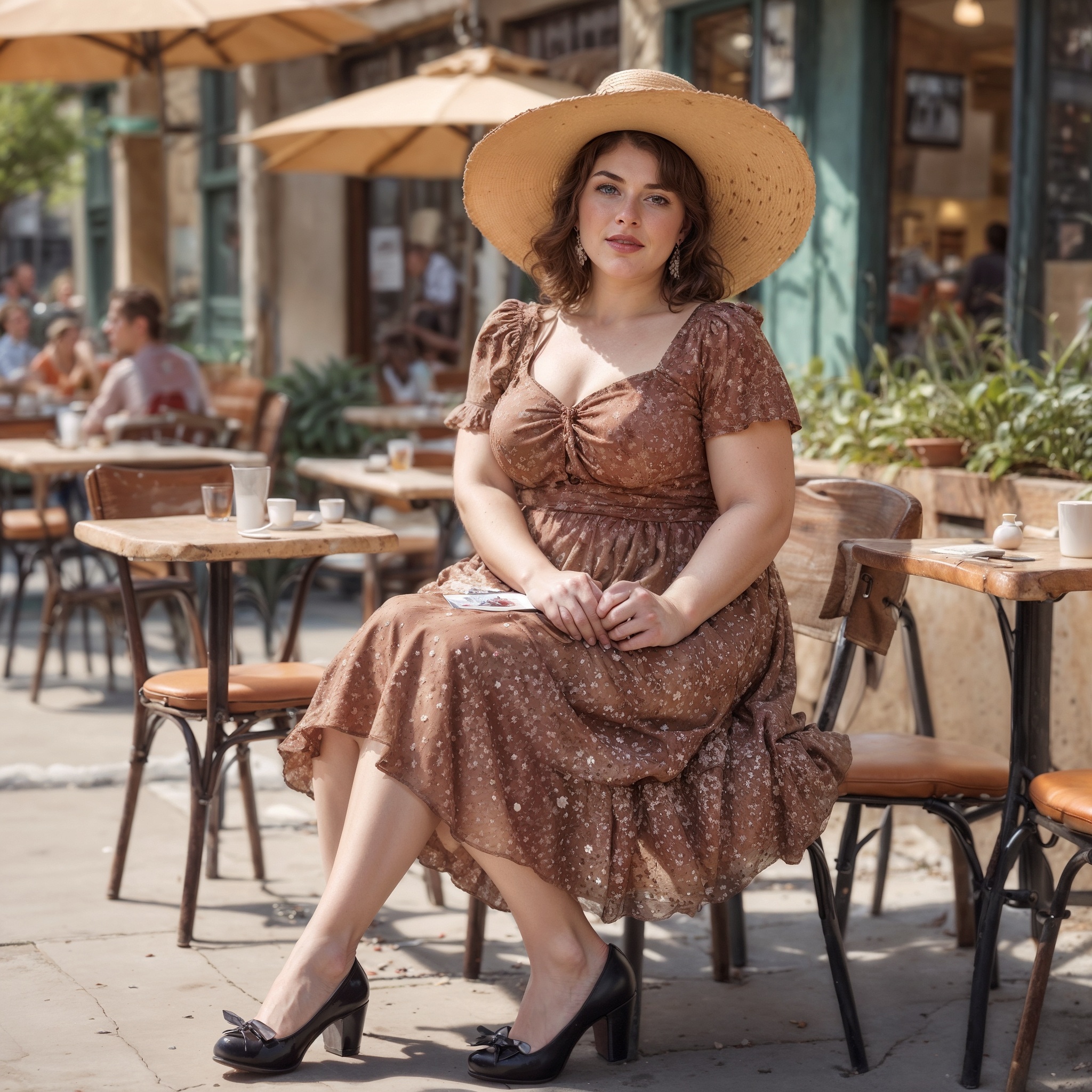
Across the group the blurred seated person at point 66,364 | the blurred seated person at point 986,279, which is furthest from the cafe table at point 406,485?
the blurred seated person at point 66,364

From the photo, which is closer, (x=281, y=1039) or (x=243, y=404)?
(x=281, y=1039)

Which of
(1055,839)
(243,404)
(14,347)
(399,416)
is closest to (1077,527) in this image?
(1055,839)

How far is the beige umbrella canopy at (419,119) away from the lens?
22.7ft

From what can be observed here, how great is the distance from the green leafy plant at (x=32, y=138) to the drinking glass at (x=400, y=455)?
1183 cm

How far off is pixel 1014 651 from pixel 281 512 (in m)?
1.65

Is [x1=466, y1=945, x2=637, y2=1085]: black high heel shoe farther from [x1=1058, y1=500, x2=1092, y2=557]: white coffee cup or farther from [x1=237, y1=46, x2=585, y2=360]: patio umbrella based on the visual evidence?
[x1=237, y1=46, x2=585, y2=360]: patio umbrella

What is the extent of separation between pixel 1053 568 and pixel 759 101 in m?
4.69

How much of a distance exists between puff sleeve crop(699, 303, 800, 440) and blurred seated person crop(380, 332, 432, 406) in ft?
21.2

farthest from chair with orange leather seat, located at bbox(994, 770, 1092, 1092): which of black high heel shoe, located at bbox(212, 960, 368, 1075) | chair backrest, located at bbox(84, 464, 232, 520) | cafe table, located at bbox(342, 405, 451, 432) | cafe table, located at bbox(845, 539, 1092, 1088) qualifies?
cafe table, located at bbox(342, 405, 451, 432)

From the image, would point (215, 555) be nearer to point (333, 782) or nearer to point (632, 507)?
point (333, 782)

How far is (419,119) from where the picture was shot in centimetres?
684

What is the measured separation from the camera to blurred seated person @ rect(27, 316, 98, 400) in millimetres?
10711

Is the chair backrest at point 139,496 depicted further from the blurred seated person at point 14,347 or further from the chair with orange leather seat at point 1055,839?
the blurred seated person at point 14,347

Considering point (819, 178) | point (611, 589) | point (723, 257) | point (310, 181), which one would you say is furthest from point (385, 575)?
point (310, 181)
